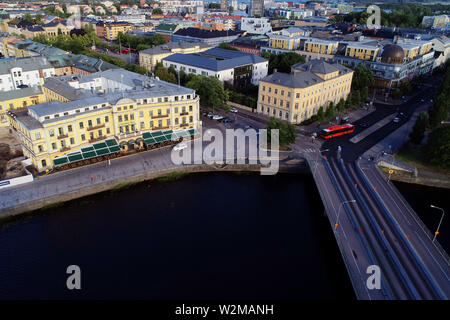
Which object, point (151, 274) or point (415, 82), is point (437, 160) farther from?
point (415, 82)

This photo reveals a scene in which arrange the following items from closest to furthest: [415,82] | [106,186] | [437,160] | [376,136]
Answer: [106,186]
[437,160]
[376,136]
[415,82]

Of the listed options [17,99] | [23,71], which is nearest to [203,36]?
[23,71]

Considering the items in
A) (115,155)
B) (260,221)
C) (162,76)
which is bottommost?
(260,221)

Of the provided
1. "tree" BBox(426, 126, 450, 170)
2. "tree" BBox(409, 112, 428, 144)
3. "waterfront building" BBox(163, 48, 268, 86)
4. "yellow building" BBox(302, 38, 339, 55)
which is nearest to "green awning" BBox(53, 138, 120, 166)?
"waterfront building" BBox(163, 48, 268, 86)

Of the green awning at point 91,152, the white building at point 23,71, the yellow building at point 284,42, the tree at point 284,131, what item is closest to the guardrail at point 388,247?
the tree at point 284,131

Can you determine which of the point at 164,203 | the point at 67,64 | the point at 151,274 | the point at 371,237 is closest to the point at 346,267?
the point at 371,237

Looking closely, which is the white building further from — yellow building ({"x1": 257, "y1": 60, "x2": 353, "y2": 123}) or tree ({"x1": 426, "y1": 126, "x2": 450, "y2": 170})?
tree ({"x1": 426, "y1": 126, "x2": 450, "y2": 170})

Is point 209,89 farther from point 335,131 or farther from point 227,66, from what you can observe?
point 335,131
